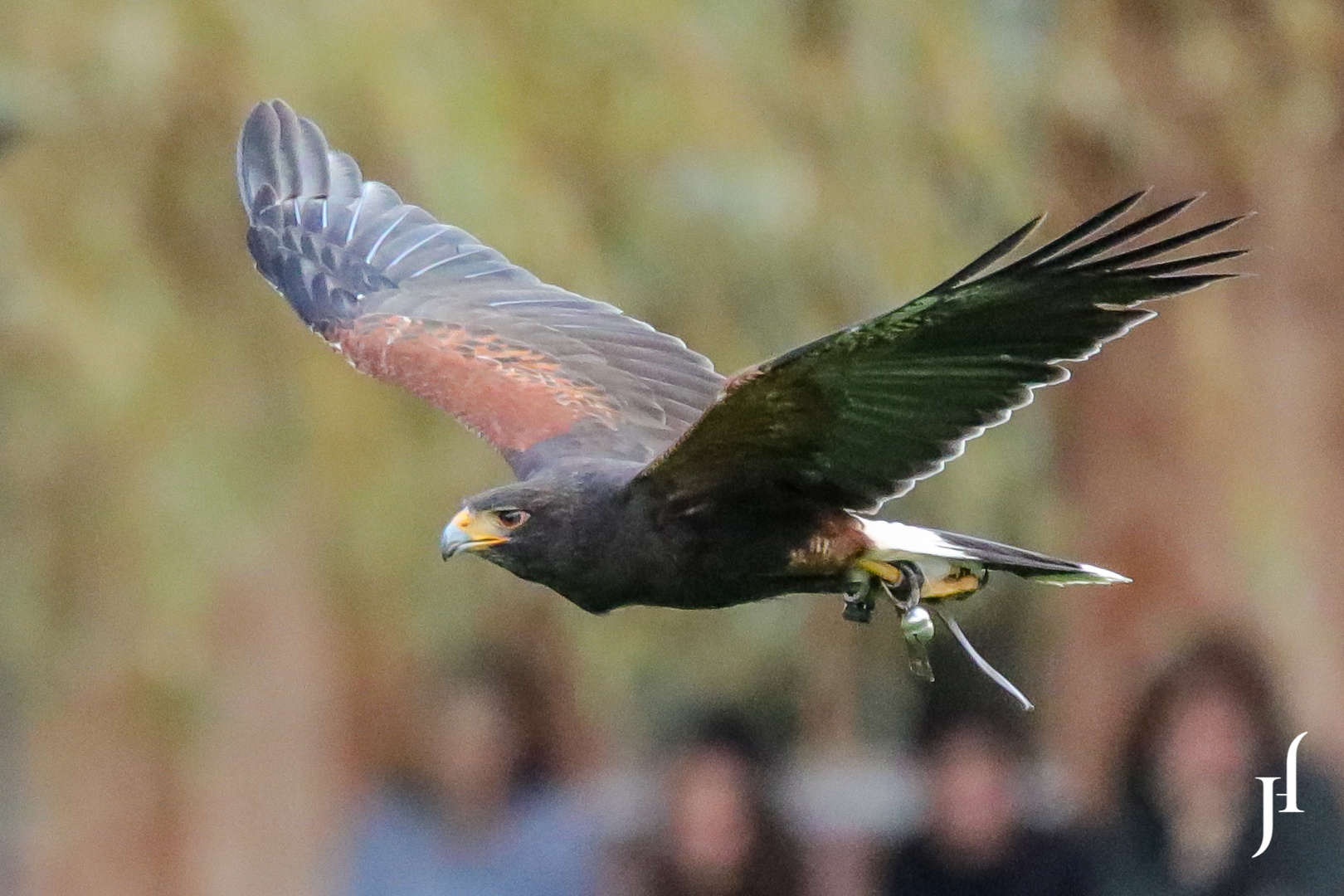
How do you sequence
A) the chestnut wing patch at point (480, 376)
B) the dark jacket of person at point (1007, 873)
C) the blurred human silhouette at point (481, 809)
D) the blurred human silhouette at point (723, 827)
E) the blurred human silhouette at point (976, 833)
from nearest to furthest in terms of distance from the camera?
the chestnut wing patch at point (480, 376) → the dark jacket of person at point (1007, 873) → the blurred human silhouette at point (976, 833) → the blurred human silhouette at point (723, 827) → the blurred human silhouette at point (481, 809)

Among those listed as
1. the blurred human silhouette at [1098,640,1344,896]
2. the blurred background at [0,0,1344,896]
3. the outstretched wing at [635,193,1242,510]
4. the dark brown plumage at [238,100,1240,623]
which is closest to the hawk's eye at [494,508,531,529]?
the dark brown plumage at [238,100,1240,623]

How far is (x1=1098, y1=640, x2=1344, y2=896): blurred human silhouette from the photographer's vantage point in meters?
7.99

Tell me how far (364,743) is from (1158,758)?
10.2 feet

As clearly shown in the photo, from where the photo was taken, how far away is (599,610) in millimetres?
4395

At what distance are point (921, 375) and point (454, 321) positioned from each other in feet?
5.45

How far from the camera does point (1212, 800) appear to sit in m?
8.05

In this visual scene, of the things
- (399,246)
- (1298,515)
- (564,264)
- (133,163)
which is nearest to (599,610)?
(399,246)

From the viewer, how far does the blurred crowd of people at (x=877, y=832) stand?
26.5ft

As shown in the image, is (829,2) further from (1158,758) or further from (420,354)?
(420,354)

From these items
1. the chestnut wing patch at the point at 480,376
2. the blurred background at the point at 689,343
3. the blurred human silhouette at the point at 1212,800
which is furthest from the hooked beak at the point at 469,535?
the blurred human silhouette at the point at 1212,800

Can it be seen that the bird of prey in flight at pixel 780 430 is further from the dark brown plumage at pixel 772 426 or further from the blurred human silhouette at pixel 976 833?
the blurred human silhouette at pixel 976 833

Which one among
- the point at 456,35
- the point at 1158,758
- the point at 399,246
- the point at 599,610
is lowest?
the point at 599,610

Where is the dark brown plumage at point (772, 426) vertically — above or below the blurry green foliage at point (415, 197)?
below

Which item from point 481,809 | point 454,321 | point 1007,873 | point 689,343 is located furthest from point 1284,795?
point 454,321
